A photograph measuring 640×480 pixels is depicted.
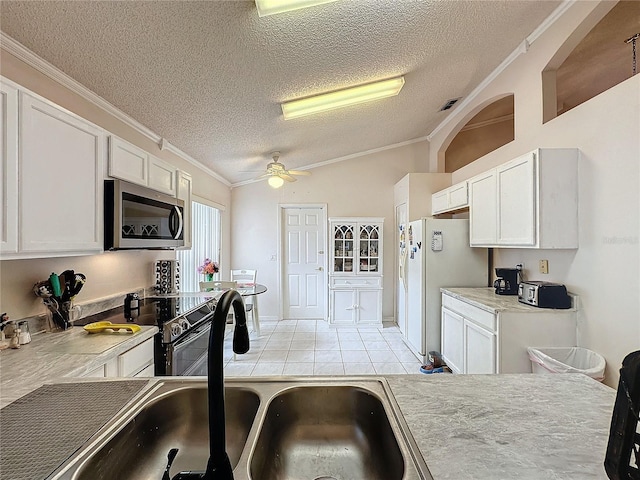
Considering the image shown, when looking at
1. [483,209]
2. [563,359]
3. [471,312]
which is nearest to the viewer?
[563,359]

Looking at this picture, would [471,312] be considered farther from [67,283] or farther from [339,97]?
[67,283]

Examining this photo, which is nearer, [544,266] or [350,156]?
[544,266]

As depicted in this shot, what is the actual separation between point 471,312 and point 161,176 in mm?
2883

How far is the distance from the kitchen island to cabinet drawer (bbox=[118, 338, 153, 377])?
0.53m

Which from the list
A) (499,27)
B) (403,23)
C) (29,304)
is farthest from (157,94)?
(499,27)

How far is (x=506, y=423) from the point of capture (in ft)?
2.69

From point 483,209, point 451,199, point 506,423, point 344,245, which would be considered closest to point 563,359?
point 483,209

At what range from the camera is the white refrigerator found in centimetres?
357

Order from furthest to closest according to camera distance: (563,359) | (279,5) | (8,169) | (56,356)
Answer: (563,359) → (279,5) → (56,356) → (8,169)

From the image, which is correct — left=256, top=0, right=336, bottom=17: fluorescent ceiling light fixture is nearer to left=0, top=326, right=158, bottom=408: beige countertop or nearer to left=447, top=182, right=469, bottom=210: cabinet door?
left=0, top=326, right=158, bottom=408: beige countertop

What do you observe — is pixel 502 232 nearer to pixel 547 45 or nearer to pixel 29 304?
pixel 547 45

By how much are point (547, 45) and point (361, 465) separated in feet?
10.9

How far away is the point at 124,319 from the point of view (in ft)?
6.70

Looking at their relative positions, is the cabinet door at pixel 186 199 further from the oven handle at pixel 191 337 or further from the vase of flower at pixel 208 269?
the vase of flower at pixel 208 269
